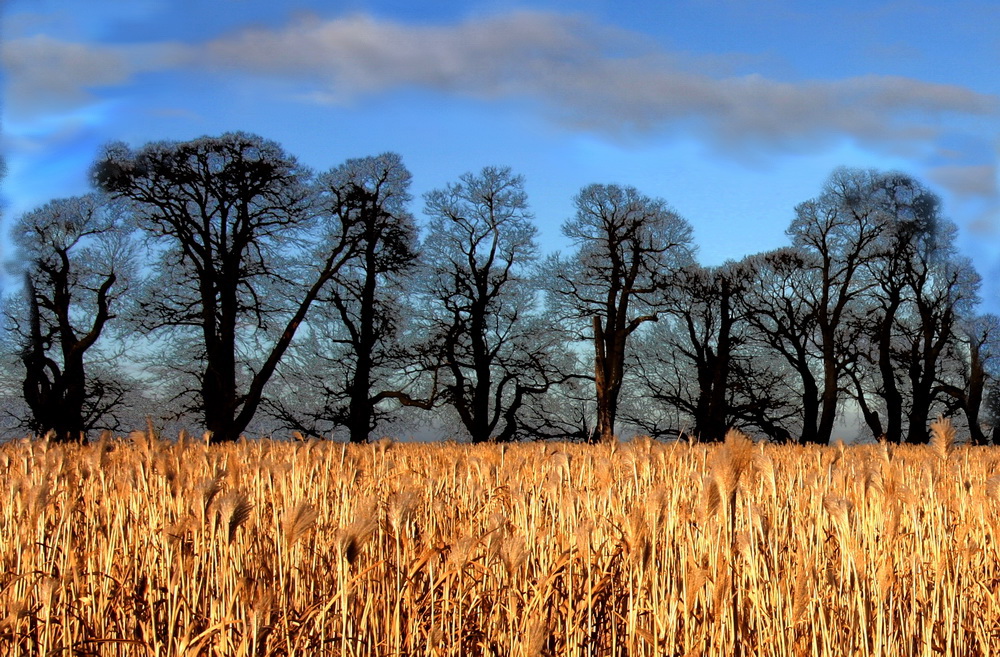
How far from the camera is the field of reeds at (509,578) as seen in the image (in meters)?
2.51

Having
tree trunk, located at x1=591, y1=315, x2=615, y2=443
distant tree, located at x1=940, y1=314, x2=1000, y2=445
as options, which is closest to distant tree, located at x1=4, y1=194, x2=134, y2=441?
tree trunk, located at x1=591, y1=315, x2=615, y2=443

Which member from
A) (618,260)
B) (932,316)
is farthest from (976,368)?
(618,260)

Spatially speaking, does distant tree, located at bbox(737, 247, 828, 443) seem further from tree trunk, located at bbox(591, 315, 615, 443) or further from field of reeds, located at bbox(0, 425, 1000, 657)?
field of reeds, located at bbox(0, 425, 1000, 657)

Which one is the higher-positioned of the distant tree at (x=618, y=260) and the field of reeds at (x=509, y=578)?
the distant tree at (x=618, y=260)

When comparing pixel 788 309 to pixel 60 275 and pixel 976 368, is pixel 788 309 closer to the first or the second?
pixel 976 368

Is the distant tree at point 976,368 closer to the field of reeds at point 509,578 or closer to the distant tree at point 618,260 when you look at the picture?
the distant tree at point 618,260

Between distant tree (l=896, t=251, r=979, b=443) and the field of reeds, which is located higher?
distant tree (l=896, t=251, r=979, b=443)

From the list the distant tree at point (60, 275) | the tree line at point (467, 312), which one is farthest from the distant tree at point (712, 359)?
the distant tree at point (60, 275)

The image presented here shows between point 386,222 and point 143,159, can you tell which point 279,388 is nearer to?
point 386,222

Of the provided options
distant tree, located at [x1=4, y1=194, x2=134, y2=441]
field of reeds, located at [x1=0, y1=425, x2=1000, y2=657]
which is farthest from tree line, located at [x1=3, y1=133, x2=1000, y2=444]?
field of reeds, located at [x1=0, y1=425, x2=1000, y2=657]

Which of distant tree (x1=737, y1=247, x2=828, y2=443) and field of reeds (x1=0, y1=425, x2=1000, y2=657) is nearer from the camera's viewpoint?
field of reeds (x1=0, y1=425, x2=1000, y2=657)

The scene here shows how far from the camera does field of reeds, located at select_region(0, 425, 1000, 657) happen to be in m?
2.51

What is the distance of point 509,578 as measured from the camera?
2.43 meters

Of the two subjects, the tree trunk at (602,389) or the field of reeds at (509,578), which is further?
the tree trunk at (602,389)
